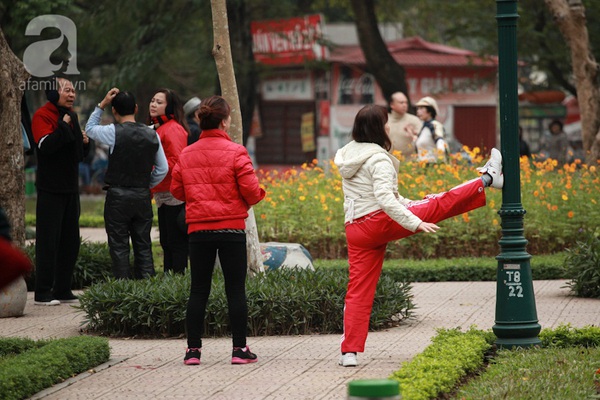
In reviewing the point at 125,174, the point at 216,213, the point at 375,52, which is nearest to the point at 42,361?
the point at 216,213

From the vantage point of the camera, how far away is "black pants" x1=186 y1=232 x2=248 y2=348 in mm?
7523

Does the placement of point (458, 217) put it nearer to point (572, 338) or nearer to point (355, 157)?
point (572, 338)

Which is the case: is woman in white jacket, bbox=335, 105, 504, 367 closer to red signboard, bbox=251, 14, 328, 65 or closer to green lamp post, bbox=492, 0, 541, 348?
green lamp post, bbox=492, 0, 541, 348

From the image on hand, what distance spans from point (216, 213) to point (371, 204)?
1.04 metres

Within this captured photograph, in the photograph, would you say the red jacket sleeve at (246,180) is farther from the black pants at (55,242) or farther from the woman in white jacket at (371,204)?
the black pants at (55,242)

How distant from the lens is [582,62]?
18438 millimetres

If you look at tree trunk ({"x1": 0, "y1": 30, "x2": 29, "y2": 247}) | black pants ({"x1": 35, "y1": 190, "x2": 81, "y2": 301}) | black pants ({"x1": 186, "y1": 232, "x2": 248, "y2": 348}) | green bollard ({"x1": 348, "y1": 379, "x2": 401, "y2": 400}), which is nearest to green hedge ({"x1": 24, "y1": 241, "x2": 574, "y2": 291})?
tree trunk ({"x1": 0, "y1": 30, "x2": 29, "y2": 247})

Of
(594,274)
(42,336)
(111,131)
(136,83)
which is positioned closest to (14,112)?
(111,131)

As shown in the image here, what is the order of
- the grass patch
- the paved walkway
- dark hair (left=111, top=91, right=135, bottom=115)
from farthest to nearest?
dark hair (left=111, top=91, right=135, bottom=115) < the paved walkway < the grass patch

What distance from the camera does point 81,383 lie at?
23.1 ft

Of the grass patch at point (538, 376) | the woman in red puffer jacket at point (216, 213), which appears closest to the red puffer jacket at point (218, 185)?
the woman in red puffer jacket at point (216, 213)

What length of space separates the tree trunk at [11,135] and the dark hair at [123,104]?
1438 millimetres

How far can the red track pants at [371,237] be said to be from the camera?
725cm

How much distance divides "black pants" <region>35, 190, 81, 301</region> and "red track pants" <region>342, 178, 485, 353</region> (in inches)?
162
